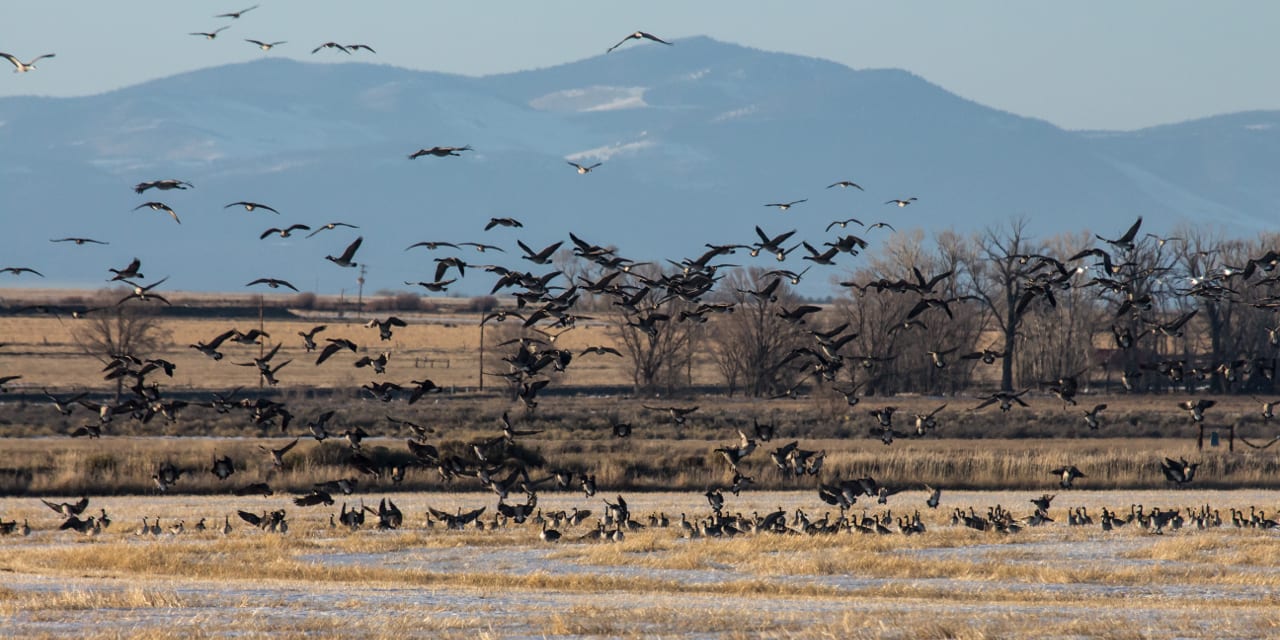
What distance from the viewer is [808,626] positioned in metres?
24.4

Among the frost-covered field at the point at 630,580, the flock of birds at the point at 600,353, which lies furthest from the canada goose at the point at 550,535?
the flock of birds at the point at 600,353

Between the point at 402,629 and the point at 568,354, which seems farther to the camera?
the point at 568,354

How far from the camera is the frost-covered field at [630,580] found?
80.2 feet

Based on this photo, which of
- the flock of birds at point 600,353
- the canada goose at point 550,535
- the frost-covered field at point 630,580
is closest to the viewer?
the frost-covered field at point 630,580

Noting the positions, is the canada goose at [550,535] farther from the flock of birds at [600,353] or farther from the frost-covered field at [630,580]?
the flock of birds at [600,353]

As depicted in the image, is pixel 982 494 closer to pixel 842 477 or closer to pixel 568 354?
pixel 842 477

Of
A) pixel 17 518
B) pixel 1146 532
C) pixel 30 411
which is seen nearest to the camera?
pixel 1146 532

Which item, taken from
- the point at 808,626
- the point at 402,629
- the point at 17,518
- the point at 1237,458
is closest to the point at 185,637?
the point at 402,629

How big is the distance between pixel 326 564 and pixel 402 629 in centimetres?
1183

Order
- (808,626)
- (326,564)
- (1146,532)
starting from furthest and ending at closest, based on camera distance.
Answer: (1146,532) → (326,564) → (808,626)

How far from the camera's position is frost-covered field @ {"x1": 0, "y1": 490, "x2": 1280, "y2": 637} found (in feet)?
80.2

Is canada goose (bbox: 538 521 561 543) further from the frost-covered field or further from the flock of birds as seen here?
the flock of birds

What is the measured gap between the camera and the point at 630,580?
32.5 m

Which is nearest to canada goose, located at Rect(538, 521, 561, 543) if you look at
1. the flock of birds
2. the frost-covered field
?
the frost-covered field
